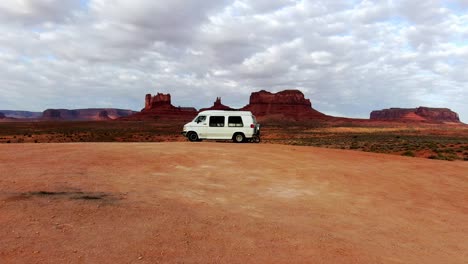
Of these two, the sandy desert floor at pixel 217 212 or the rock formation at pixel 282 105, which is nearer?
the sandy desert floor at pixel 217 212

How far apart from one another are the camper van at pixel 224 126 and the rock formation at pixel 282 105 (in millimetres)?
143776

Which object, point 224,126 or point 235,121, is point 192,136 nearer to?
point 224,126

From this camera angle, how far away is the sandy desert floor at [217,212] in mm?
4426

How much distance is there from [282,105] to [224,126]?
6287 inches

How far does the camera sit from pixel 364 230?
596 cm

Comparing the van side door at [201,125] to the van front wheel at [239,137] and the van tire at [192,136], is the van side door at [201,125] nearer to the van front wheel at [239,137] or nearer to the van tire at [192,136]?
the van tire at [192,136]

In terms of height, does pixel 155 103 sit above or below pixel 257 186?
above

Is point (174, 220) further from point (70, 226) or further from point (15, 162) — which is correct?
point (15, 162)

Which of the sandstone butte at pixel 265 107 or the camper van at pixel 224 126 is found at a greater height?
the sandstone butte at pixel 265 107

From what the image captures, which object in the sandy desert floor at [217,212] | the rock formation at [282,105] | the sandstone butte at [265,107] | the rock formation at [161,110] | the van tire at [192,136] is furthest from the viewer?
the rock formation at [282,105]

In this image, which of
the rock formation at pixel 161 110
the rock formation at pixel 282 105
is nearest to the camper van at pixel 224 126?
the rock formation at pixel 161 110

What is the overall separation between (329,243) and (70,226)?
4264 mm

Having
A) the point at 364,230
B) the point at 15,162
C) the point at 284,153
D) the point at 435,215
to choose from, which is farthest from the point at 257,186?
the point at 15,162

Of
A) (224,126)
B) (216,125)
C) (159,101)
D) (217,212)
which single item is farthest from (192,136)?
(159,101)
